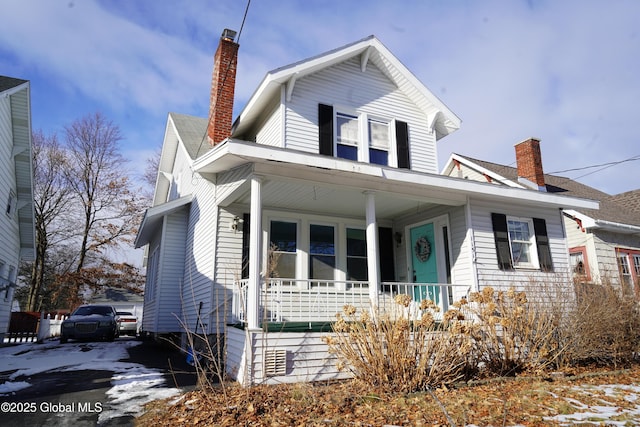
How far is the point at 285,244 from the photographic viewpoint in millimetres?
9453

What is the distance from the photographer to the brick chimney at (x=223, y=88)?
33.8 feet

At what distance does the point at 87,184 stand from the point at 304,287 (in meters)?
22.4

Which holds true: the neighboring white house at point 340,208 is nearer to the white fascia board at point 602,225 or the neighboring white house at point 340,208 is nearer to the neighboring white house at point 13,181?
the white fascia board at point 602,225

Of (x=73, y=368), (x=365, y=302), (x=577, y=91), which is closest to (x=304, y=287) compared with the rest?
(x=365, y=302)

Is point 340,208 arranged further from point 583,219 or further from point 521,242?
point 583,219

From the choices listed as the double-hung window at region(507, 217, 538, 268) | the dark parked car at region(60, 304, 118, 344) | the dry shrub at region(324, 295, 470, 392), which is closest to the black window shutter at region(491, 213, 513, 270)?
the double-hung window at region(507, 217, 538, 268)

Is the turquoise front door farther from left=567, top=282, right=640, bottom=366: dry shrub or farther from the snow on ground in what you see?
the snow on ground

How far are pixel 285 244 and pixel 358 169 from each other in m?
2.97

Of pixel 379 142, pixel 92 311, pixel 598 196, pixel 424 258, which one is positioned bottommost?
pixel 92 311

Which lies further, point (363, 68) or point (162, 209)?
point (162, 209)

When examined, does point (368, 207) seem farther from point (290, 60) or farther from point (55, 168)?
point (55, 168)

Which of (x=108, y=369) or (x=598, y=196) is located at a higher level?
(x=598, y=196)

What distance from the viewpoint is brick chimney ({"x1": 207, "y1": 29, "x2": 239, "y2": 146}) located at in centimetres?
1030

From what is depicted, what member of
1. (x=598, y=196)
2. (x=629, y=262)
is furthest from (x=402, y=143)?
(x=598, y=196)
